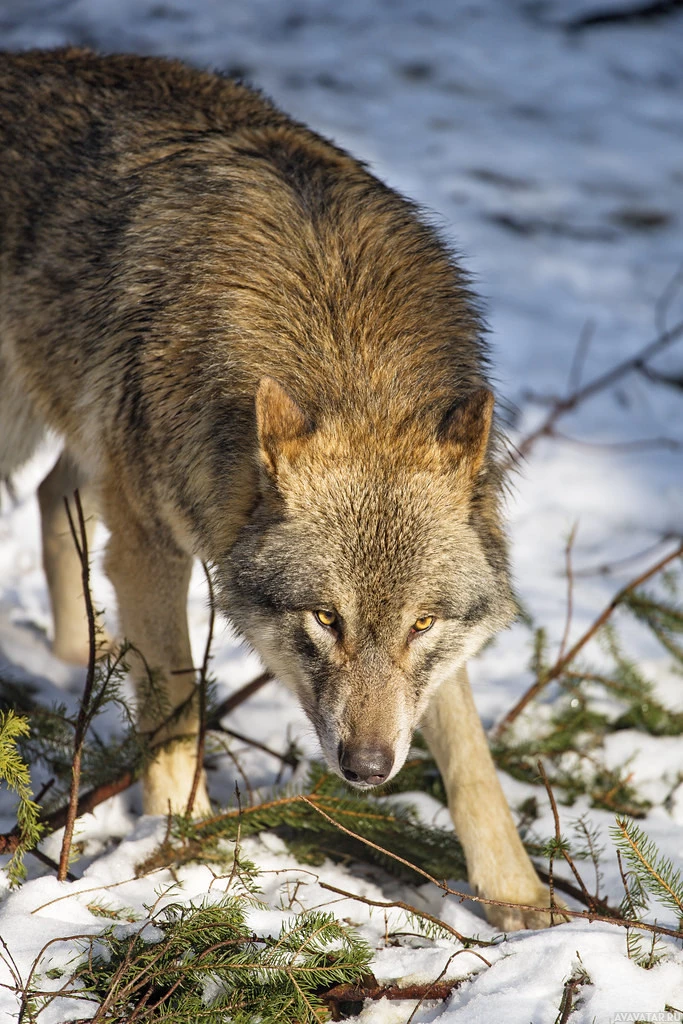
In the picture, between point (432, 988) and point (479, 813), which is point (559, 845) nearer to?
point (432, 988)

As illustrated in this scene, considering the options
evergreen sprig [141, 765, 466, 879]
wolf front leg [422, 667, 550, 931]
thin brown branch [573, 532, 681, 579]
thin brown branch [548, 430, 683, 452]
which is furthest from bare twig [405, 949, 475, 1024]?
thin brown branch [548, 430, 683, 452]

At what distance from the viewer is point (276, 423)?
304 cm

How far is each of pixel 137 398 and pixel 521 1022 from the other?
224cm

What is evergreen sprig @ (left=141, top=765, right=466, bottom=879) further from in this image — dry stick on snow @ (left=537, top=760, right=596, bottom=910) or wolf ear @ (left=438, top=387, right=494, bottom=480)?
wolf ear @ (left=438, top=387, right=494, bottom=480)

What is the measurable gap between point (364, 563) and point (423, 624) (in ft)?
0.90

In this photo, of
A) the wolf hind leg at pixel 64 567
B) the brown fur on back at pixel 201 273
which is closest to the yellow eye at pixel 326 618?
the brown fur on back at pixel 201 273

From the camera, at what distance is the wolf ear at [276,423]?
9.84ft

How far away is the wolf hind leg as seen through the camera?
5.18 m

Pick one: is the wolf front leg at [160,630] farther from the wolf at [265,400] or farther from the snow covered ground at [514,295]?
the snow covered ground at [514,295]

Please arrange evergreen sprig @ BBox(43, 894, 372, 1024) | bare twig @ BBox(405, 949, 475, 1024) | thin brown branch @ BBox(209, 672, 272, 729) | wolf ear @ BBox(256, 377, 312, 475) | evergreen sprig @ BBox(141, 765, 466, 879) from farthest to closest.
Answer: thin brown branch @ BBox(209, 672, 272, 729)
evergreen sprig @ BBox(141, 765, 466, 879)
wolf ear @ BBox(256, 377, 312, 475)
bare twig @ BBox(405, 949, 475, 1024)
evergreen sprig @ BBox(43, 894, 372, 1024)

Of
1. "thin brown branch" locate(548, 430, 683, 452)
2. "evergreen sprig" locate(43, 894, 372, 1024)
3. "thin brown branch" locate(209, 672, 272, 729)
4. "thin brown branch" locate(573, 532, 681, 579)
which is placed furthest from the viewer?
"thin brown branch" locate(548, 430, 683, 452)

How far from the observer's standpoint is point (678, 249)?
9023 mm

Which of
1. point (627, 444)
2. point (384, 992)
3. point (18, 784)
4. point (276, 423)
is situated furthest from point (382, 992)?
point (627, 444)

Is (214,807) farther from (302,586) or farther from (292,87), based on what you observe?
(292,87)
